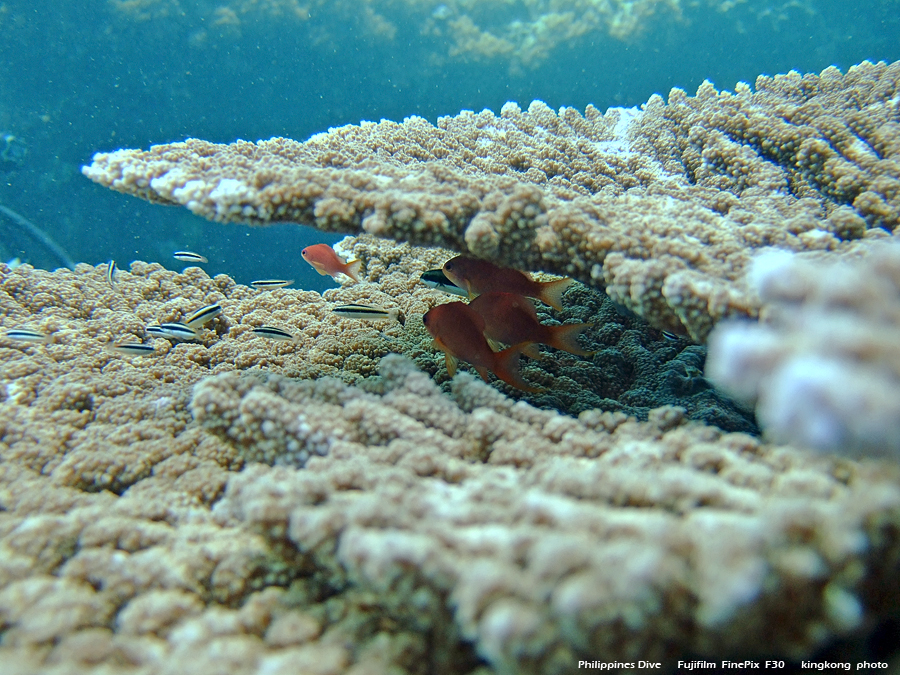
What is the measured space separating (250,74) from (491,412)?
19.5 metres

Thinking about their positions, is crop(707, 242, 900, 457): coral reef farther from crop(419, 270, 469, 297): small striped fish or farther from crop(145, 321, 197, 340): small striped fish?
crop(145, 321, 197, 340): small striped fish

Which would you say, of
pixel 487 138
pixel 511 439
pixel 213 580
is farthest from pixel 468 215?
pixel 487 138

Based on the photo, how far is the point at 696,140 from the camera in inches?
125

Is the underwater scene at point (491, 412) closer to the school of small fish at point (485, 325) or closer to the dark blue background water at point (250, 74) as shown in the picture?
the school of small fish at point (485, 325)

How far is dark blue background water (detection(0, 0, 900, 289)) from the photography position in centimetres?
1555

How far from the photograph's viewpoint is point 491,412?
1752mm

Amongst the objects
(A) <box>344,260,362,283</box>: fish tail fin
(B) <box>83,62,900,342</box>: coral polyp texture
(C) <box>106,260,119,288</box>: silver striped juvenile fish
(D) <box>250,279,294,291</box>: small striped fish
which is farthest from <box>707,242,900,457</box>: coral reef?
(C) <box>106,260,119,288</box>: silver striped juvenile fish

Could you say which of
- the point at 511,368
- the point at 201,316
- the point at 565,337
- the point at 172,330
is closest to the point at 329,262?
the point at 201,316

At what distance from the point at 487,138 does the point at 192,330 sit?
2.53 meters

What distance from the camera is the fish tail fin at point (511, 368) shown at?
2.33 m

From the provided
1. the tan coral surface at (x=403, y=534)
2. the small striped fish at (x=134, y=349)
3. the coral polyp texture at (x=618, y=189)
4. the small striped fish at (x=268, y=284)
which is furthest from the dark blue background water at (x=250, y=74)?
the tan coral surface at (x=403, y=534)

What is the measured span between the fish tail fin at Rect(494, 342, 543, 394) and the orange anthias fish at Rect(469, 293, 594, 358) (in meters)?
0.13

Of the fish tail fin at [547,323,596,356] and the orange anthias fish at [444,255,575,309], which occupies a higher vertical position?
the orange anthias fish at [444,255,575,309]

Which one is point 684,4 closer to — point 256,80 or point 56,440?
point 256,80
